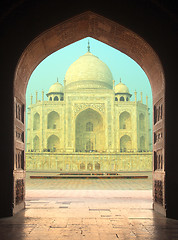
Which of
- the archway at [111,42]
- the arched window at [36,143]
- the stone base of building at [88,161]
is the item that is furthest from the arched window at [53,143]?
the archway at [111,42]

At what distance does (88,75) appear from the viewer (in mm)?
35812

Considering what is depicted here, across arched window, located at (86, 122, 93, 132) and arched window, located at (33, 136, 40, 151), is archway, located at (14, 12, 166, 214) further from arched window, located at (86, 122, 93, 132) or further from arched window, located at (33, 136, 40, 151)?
arched window, located at (33, 136, 40, 151)

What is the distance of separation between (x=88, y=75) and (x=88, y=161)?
12395mm

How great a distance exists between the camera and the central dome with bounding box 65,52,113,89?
35.6m

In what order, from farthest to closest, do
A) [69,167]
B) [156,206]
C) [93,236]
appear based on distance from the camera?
[69,167]
[156,206]
[93,236]

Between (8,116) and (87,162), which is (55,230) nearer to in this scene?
(8,116)

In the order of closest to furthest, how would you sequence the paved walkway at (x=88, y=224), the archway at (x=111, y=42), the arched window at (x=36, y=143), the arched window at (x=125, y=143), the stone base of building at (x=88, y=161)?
1. the paved walkway at (x=88, y=224)
2. the archway at (x=111, y=42)
3. the stone base of building at (x=88, y=161)
4. the arched window at (x=125, y=143)
5. the arched window at (x=36, y=143)

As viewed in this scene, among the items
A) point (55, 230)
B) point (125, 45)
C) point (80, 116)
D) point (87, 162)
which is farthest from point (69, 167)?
point (55, 230)

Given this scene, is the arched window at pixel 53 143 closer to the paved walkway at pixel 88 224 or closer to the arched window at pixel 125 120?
the arched window at pixel 125 120

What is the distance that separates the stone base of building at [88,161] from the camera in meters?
26.1

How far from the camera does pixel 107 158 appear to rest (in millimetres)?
26266

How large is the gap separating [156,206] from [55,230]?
7.90 feet

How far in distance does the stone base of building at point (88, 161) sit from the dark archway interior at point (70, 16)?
67.0 ft

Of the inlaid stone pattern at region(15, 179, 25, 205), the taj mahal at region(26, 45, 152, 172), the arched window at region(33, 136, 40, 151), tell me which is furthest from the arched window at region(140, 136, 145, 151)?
the inlaid stone pattern at region(15, 179, 25, 205)
